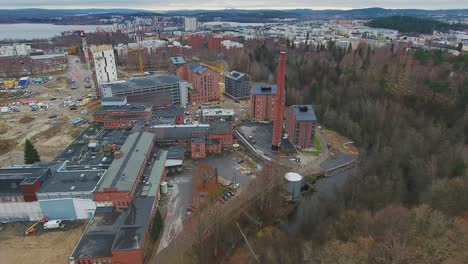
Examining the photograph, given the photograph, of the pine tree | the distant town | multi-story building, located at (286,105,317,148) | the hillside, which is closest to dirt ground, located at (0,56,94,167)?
the distant town

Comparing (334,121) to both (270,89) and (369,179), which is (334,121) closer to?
(270,89)

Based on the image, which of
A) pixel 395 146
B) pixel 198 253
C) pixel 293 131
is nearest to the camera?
pixel 198 253

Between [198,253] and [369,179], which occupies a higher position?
[369,179]

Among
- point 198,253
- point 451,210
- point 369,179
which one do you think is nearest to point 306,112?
point 369,179

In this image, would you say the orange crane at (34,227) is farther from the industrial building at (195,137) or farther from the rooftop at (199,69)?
the rooftop at (199,69)

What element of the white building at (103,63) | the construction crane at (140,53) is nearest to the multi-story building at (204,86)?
the white building at (103,63)

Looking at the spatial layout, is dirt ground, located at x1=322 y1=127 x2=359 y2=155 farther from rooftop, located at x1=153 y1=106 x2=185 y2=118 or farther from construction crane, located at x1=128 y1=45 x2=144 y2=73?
construction crane, located at x1=128 y1=45 x2=144 y2=73
